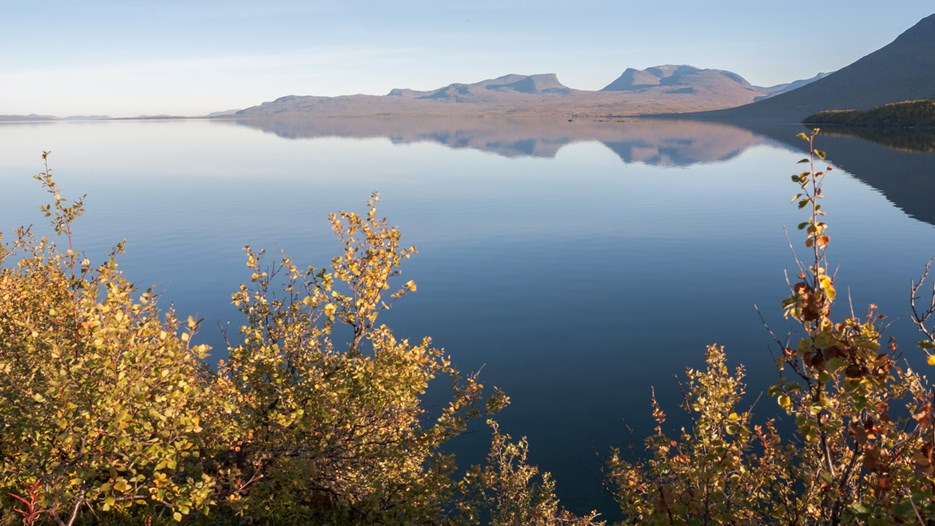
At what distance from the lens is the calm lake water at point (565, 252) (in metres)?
30.1

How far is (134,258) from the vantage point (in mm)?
54219

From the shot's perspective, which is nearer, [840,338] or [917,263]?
[840,338]

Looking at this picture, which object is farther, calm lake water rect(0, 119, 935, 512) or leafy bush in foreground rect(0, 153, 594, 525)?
calm lake water rect(0, 119, 935, 512)

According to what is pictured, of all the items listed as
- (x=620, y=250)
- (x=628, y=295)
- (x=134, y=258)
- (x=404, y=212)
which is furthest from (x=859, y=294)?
(x=134, y=258)

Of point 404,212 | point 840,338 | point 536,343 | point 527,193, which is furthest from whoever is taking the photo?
point 527,193

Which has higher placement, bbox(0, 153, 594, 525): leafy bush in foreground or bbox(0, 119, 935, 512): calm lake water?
bbox(0, 153, 594, 525): leafy bush in foreground

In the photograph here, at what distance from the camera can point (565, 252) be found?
55.4 meters

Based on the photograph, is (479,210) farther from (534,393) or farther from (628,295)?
(534,393)

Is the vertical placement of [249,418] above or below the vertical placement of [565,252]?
above

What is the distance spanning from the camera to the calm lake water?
30.1 meters

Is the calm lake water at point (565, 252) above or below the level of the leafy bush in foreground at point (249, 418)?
below

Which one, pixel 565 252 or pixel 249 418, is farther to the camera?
pixel 565 252

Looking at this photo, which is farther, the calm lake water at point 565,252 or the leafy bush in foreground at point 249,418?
the calm lake water at point 565,252

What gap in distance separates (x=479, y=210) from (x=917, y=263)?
44.7 metres
